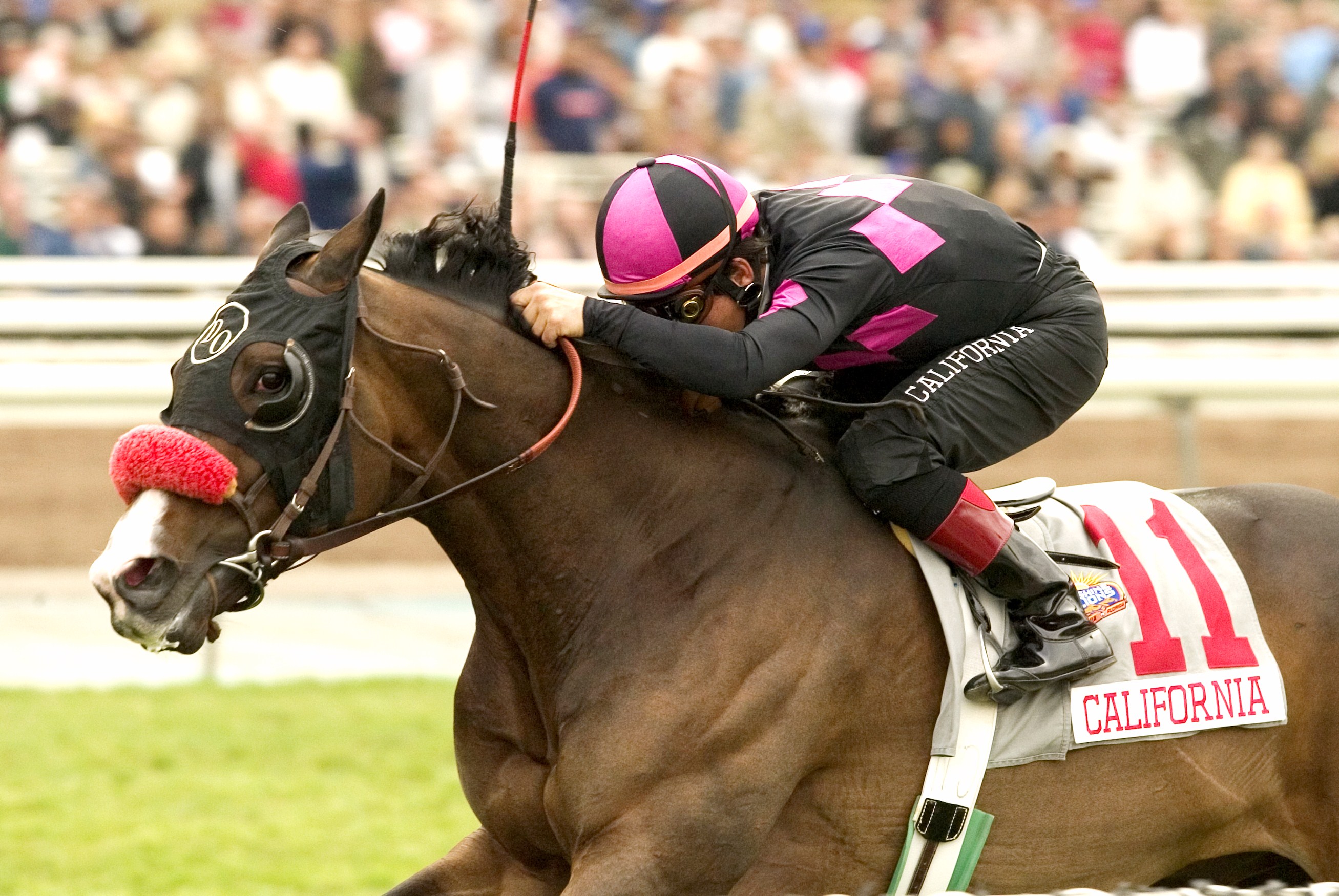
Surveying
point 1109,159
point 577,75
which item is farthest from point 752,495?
point 1109,159

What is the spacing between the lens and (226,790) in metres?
6.26

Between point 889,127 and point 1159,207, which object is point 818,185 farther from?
point 1159,207

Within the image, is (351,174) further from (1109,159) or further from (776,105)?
(1109,159)

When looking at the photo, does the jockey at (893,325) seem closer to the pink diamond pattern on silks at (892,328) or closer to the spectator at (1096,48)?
the pink diamond pattern on silks at (892,328)

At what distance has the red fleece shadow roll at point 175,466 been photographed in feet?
10.6

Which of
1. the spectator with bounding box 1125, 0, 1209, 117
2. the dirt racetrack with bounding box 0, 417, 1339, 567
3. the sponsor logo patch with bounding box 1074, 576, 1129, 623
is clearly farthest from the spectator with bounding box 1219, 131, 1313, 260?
the sponsor logo patch with bounding box 1074, 576, 1129, 623

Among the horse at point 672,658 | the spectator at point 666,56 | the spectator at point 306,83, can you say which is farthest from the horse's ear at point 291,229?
the spectator at point 666,56

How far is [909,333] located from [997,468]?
17.4ft

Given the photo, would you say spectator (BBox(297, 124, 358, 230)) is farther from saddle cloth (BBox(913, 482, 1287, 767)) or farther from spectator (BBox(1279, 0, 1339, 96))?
saddle cloth (BBox(913, 482, 1287, 767))

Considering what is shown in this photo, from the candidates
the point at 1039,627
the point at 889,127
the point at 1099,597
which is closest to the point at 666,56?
the point at 889,127

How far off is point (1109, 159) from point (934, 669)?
8.06 meters

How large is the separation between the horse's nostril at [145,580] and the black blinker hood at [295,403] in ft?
0.80

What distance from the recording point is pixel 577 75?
1062cm

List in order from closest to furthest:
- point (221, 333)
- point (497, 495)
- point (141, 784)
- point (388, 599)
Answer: point (221, 333) → point (497, 495) → point (141, 784) → point (388, 599)
